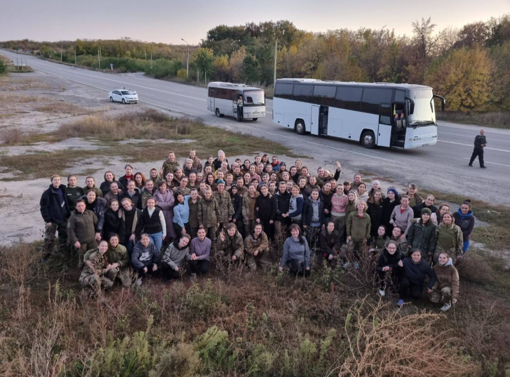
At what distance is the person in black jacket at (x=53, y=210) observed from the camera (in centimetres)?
837

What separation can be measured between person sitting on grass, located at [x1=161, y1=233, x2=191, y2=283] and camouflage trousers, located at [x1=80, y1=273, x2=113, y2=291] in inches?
39.6

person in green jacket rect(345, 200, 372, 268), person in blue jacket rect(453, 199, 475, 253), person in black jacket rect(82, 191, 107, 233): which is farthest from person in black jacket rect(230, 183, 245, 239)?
person in blue jacket rect(453, 199, 475, 253)

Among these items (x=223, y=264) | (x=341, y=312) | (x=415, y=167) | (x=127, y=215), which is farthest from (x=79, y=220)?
(x=415, y=167)

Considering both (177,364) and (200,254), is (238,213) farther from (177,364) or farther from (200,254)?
(177,364)

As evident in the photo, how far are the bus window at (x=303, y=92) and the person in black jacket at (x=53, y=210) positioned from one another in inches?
733

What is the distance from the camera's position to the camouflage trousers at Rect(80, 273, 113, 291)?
718cm

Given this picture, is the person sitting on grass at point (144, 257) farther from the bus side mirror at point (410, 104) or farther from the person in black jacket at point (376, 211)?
the bus side mirror at point (410, 104)

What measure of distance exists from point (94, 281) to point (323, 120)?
752 inches

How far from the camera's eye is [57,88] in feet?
173

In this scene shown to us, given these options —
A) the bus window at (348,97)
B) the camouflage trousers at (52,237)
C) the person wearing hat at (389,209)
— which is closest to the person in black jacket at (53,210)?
the camouflage trousers at (52,237)

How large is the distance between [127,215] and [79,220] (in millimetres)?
837

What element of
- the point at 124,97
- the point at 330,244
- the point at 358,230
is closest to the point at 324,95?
the point at 330,244

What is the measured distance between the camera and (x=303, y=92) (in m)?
25.4

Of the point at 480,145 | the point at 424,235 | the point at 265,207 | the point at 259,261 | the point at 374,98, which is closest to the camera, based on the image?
the point at 424,235
